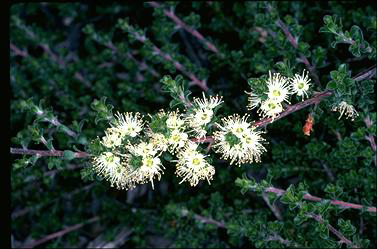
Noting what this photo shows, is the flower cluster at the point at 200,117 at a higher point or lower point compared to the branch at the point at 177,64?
lower

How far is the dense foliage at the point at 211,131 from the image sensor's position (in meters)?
2.74

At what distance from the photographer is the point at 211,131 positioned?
8.14ft

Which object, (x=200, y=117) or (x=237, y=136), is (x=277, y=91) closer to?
(x=237, y=136)

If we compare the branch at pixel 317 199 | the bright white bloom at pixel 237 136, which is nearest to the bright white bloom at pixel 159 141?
the bright white bloom at pixel 237 136

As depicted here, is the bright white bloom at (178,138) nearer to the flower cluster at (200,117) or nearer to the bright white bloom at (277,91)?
the flower cluster at (200,117)

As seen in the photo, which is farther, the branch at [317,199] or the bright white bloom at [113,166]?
the branch at [317,199]

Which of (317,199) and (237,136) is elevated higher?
(237,136)

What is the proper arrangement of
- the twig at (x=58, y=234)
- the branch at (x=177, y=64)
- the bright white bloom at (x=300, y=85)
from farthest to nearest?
the twig at (x=58, y=234) < the branch at (x=177, y=64) < the bright white bloom at (x=300, y=85)

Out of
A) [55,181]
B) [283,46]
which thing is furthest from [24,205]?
[283,46]

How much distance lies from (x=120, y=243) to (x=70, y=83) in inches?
56.6

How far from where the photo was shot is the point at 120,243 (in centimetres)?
398

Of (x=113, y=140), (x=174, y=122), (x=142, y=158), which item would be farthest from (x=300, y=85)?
(x=113, y=140)

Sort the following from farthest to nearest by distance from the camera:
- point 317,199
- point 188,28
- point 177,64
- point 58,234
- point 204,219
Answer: point 58,234 → point 188,28 → point 177,64 → point 204,219 → point 317,199

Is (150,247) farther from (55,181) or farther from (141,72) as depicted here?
(141,72)
